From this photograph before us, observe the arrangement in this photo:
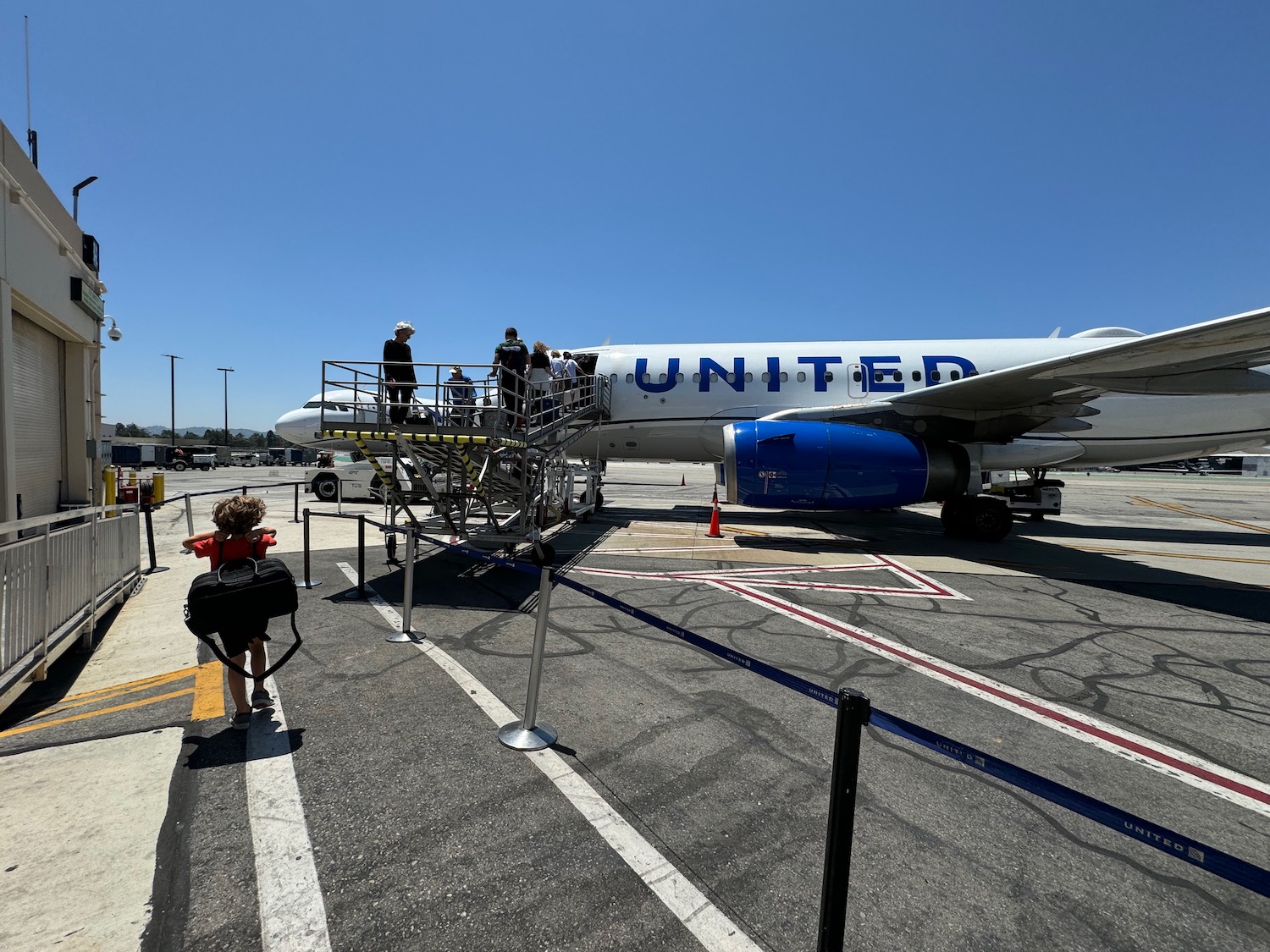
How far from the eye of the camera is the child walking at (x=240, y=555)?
11.4 ft

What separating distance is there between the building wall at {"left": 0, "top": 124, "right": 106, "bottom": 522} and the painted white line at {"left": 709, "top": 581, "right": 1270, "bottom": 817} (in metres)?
7.83

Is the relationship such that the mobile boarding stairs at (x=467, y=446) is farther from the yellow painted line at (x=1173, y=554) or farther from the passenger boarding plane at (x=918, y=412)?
the yellow painted line at (x=1173, y=554)

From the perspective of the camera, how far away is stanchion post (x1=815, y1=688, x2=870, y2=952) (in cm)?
174

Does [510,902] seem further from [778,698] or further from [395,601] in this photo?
[395,601]

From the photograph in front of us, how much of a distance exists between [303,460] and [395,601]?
67364 millimetres

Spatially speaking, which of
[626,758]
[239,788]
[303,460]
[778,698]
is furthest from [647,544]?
[303,460]

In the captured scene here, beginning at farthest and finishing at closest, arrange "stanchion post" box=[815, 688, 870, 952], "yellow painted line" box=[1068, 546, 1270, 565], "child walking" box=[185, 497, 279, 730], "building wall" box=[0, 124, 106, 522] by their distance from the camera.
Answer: "yellow painted line" box=[1068, 546, 1270, 565] < "building wall" box=[0, 124, 106, 522] < "child walking" box=[185, 497, 279, 730] < "stanchion post" box=[815, 688, 870, 952]

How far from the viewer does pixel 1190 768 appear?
324 cm

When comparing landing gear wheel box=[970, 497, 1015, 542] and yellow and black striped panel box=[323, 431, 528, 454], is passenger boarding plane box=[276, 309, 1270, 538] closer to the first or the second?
landing gear wheel box=[970, 497, 1015, 542]

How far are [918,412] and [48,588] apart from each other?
1179 cm

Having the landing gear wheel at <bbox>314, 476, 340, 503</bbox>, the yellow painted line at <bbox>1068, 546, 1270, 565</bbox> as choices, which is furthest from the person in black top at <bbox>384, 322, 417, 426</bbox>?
the landing gear wheel at <bbox>314, 476, 340, 503</bbox>

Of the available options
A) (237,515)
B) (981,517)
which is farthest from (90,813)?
(981,517)

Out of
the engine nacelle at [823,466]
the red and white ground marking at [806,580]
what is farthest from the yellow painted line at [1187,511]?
the red and white ground marking at [806,580]

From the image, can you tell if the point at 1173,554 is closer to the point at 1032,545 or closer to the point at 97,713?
the point at 1032,545
